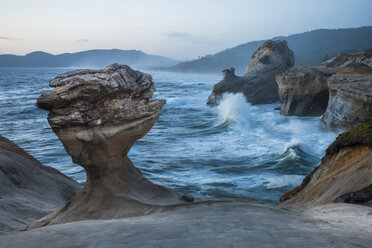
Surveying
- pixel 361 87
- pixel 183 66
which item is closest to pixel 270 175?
pixel 361 87

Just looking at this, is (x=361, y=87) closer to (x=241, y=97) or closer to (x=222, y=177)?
(x=222, y=177)

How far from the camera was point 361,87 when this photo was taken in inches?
537

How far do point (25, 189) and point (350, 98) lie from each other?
11.9 metres

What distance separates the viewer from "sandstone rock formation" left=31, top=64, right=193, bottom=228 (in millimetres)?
5191

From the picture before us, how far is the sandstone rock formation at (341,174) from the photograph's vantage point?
566cm

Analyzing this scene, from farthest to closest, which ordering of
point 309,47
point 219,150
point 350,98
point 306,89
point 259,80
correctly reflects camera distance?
point 309,47, point 259,80, point 306,89, point 219,150, point 350,98

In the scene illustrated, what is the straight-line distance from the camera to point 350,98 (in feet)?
46.1

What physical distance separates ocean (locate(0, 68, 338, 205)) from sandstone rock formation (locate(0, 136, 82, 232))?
11.4ft

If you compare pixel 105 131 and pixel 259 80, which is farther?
pixel 259 80

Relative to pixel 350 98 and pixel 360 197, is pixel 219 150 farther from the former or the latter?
pixel 360 197

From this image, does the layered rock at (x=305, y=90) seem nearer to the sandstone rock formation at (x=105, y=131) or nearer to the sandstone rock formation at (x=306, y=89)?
the sandstone rock formation at (x=306, y=89)

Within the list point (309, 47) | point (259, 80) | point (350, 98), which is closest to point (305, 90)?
point (350, 98)

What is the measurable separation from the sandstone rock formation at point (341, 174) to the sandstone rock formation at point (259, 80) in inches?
937

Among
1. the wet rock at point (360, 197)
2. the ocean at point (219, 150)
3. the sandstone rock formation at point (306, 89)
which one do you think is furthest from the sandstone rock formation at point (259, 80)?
the wet rock at point (360, 197)
